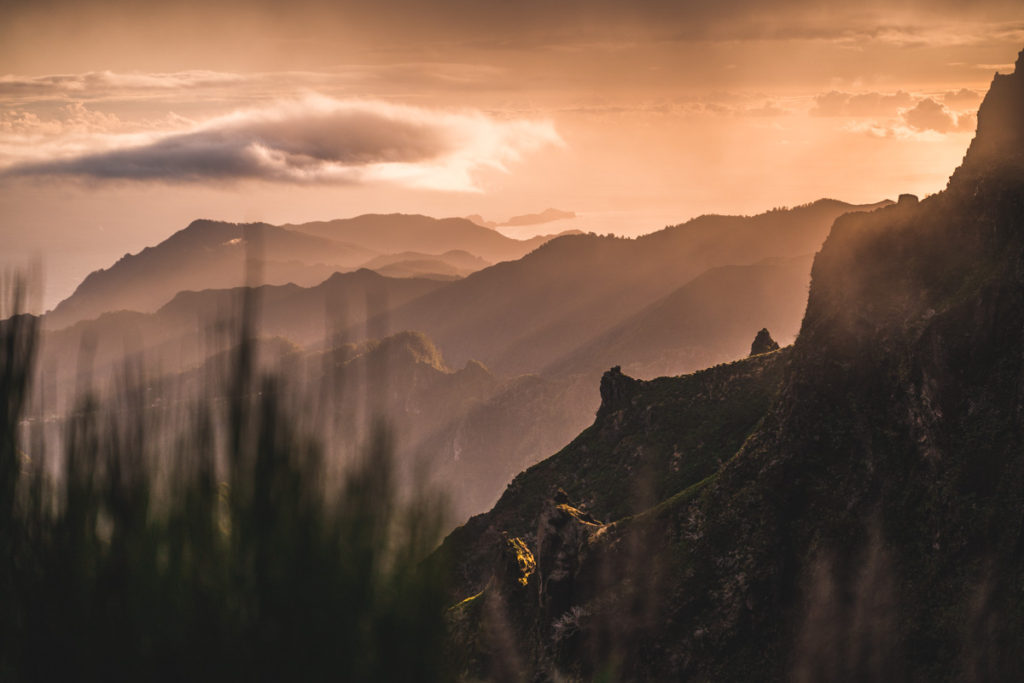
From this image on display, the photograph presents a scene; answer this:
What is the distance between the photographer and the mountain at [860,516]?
53.0 metres

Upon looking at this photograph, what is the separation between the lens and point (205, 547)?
827cm

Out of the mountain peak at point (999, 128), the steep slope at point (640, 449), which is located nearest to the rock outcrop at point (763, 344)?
the steep slope at point (640, 449)

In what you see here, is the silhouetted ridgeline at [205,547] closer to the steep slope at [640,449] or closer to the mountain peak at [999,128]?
the mountain peak at [999,128]

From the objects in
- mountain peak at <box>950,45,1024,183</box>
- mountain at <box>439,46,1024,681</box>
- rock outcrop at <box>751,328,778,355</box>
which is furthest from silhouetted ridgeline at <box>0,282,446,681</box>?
rock outcrop at <box>751,328,778,355</box>

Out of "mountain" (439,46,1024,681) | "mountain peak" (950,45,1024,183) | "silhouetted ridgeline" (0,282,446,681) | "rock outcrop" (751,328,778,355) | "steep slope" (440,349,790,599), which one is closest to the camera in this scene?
"silhouetted ridgeline" (0,282,446,681)

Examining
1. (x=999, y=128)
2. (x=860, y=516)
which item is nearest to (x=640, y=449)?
(x=860, y=516)

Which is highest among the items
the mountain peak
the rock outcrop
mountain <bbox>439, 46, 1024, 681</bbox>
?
the mountain peak

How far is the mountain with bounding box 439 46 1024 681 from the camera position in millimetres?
53031

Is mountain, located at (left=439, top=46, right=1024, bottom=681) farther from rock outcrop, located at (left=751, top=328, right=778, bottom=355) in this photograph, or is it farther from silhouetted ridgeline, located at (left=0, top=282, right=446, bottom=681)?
silhouetted ridgeline, located at (left=0, top=282, right=446, bottom=681)

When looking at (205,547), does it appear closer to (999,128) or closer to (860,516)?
(860,516)

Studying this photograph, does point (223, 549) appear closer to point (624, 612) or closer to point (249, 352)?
point (249, 352)

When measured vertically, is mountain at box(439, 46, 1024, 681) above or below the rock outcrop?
below

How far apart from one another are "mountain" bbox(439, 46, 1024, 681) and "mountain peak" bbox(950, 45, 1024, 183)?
0.57ft

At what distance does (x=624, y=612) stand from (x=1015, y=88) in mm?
54270
